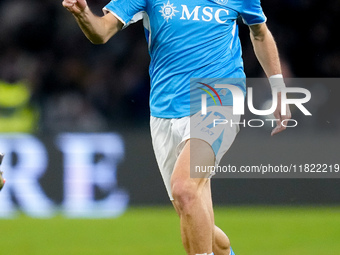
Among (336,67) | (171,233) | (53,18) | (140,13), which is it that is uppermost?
Result: (140,13)

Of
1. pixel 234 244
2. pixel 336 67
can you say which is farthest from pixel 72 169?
pixel 336 67

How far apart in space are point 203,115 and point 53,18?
7.90 meters

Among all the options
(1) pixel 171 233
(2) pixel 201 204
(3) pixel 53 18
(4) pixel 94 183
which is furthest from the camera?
(3) pixel 53 18

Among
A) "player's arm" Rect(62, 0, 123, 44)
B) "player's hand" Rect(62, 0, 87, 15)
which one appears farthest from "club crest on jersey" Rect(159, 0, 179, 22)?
"player's hand" Rect(62, 0, 87, 15)

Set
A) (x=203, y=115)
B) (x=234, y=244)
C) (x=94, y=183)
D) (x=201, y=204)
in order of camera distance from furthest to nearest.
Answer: (x=94, y=183) < (x=234, y=244) < (x=203, y=115) < (x=201, y=204)

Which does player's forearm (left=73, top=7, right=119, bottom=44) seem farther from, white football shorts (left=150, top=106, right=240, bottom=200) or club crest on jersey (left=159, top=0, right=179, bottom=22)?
white football shorts (left=150, top=106, right=240, bottom=200)

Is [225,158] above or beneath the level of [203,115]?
beneath

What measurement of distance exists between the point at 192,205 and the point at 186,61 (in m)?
1.05

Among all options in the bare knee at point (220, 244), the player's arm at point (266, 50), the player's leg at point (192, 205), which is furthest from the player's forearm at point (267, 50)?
the bare knee at point (220, 244)

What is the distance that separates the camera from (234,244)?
8.84 m

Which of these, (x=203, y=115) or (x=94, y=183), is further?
(x=94, y=183)

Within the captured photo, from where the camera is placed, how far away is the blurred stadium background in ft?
30.6

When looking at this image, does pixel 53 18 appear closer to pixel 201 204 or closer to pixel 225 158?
pixel 225 158

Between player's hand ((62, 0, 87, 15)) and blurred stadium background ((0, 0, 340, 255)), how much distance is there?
391cm
